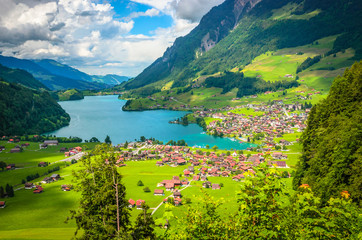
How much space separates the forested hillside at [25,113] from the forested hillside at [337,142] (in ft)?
520

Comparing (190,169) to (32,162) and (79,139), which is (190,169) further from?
(79,139)

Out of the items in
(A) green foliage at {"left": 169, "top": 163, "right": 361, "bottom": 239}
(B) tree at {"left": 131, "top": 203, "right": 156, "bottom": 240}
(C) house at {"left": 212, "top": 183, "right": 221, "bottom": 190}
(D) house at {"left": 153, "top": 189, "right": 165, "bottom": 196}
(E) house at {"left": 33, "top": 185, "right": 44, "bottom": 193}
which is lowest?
(C) house at {"left": 212, "top": 183, "right": 221, "bottom": 190}

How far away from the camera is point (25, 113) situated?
157500mm

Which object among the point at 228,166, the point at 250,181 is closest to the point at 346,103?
the point at 250,181

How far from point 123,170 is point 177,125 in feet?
285

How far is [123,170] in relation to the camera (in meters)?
83.2

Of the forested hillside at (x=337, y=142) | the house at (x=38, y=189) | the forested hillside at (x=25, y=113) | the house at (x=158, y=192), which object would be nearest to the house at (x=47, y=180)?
the house at (x=38, y=189)

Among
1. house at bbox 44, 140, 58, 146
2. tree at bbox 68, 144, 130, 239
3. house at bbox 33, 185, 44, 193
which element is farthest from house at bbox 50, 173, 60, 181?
tree at bbox 68, 144, 130, 239

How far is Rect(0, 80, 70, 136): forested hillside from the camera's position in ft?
455

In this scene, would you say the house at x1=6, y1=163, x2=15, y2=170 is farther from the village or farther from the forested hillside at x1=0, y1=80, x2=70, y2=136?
the village

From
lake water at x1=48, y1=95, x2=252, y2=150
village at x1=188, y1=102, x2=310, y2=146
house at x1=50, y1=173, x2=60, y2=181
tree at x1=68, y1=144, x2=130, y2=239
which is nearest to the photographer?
tree at x1=68, y1=144, x2=130, y2=239

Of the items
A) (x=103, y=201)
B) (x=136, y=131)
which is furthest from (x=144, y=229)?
(x=136, y=131)

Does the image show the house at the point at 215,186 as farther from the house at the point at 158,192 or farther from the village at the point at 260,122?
the village at the point at 260,122

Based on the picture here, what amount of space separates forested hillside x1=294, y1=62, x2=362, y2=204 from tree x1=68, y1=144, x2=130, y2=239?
2361 cm
